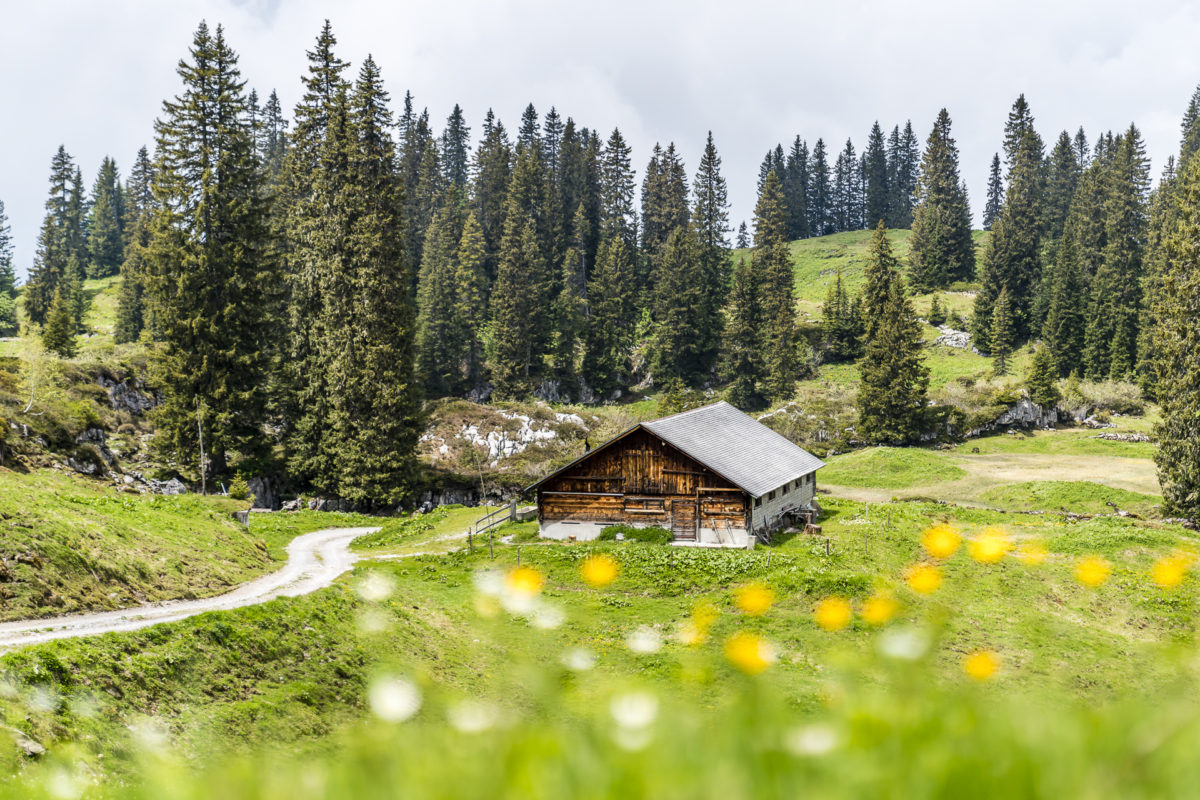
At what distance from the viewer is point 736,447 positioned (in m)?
40.6

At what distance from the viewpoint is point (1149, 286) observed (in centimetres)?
8094

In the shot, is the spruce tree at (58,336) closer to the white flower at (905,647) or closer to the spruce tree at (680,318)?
the spruce tree at (680,318)

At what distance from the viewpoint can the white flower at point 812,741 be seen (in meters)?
1.42

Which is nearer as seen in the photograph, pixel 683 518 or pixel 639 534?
pixel 639 534

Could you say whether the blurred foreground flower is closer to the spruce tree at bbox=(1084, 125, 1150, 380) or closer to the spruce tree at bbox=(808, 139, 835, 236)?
the spruce tree at bbox=(1084, 125, 1150, 380)

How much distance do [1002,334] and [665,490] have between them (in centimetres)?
6127

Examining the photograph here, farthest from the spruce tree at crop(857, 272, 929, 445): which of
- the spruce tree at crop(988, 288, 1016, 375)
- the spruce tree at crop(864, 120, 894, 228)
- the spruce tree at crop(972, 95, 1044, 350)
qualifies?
the spruce tree at crop(864, 120, 894, 228)

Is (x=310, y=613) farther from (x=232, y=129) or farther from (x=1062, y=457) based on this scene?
(x=1062, y=457)

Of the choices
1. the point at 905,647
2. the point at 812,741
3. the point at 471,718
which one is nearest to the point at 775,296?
the point at 905,647

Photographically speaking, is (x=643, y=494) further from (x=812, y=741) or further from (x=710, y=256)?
(x=710, y=256)

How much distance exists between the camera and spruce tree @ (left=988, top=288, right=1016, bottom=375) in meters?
79.3

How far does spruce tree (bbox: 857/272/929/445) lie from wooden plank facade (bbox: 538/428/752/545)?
1512 inches

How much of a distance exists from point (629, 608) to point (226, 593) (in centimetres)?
1157

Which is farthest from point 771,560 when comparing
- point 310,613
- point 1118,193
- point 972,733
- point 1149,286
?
point 1118,193
